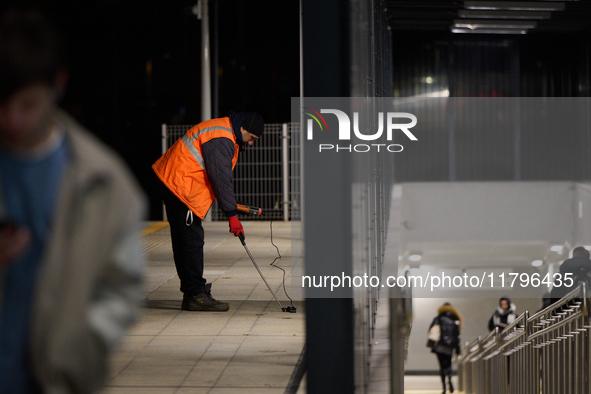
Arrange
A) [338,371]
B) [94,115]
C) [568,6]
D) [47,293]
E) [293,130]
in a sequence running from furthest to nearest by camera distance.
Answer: [94,115]
[568,6]
[293,130]
[338,371]
[47,293]

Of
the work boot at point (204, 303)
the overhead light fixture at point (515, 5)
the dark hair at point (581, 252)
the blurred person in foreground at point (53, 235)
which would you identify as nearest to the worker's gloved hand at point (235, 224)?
the work boot at point (204, 303)

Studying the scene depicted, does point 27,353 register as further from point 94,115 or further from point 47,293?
point 94,115

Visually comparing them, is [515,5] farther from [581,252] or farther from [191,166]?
[191,166]

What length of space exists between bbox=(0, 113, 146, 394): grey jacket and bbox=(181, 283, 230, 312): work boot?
5.54 m

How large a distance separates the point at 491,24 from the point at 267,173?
311 inches

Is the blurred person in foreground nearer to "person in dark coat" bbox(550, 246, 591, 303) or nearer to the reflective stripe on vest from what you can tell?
the reflective stripe on vest

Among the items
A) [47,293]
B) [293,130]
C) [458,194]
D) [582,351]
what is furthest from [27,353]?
[458,194]

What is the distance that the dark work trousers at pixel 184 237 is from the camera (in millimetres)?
6863

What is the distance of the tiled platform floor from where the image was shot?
5.03m

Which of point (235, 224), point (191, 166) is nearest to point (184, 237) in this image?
point (235, 224)

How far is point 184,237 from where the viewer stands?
6.89 metres

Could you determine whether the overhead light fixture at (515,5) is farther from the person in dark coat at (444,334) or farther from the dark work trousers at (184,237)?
the dark work trousers at (184,237)

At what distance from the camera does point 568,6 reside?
1848 centimetres

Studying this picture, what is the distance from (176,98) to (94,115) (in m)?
2.35
